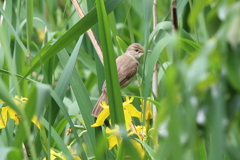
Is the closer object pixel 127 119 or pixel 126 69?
pixel 127 119

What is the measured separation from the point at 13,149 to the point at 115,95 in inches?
18.3

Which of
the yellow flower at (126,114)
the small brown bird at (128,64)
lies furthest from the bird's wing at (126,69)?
the yellow flower at (126,114)

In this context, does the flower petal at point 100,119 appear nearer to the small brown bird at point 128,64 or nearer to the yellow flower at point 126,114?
the yellow flower at point 126,114

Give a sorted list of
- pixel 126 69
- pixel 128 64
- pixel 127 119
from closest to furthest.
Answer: pixel 127 119 < pixel 126 69 < pixel 128 64

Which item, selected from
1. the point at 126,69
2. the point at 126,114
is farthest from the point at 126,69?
the point at 126,114

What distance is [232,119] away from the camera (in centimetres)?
72

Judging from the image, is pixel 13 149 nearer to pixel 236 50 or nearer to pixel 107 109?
pixel 107 109

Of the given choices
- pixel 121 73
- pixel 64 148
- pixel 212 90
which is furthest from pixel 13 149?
pixel 121 73

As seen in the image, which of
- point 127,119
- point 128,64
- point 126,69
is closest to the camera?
point 127,119

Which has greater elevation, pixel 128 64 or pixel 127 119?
pixel 128 64

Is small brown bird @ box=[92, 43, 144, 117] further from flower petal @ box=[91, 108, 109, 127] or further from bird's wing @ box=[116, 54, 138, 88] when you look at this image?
flower petal @ box=[91, 108, 109, 127]

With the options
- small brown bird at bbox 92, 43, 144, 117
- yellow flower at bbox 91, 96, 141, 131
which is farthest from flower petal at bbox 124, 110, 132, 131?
small brown bird at bbox 92, 43, 144, 117

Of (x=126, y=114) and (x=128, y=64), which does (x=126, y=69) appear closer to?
(x=128, y=64)

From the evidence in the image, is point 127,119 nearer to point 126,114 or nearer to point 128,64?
point 126,114
